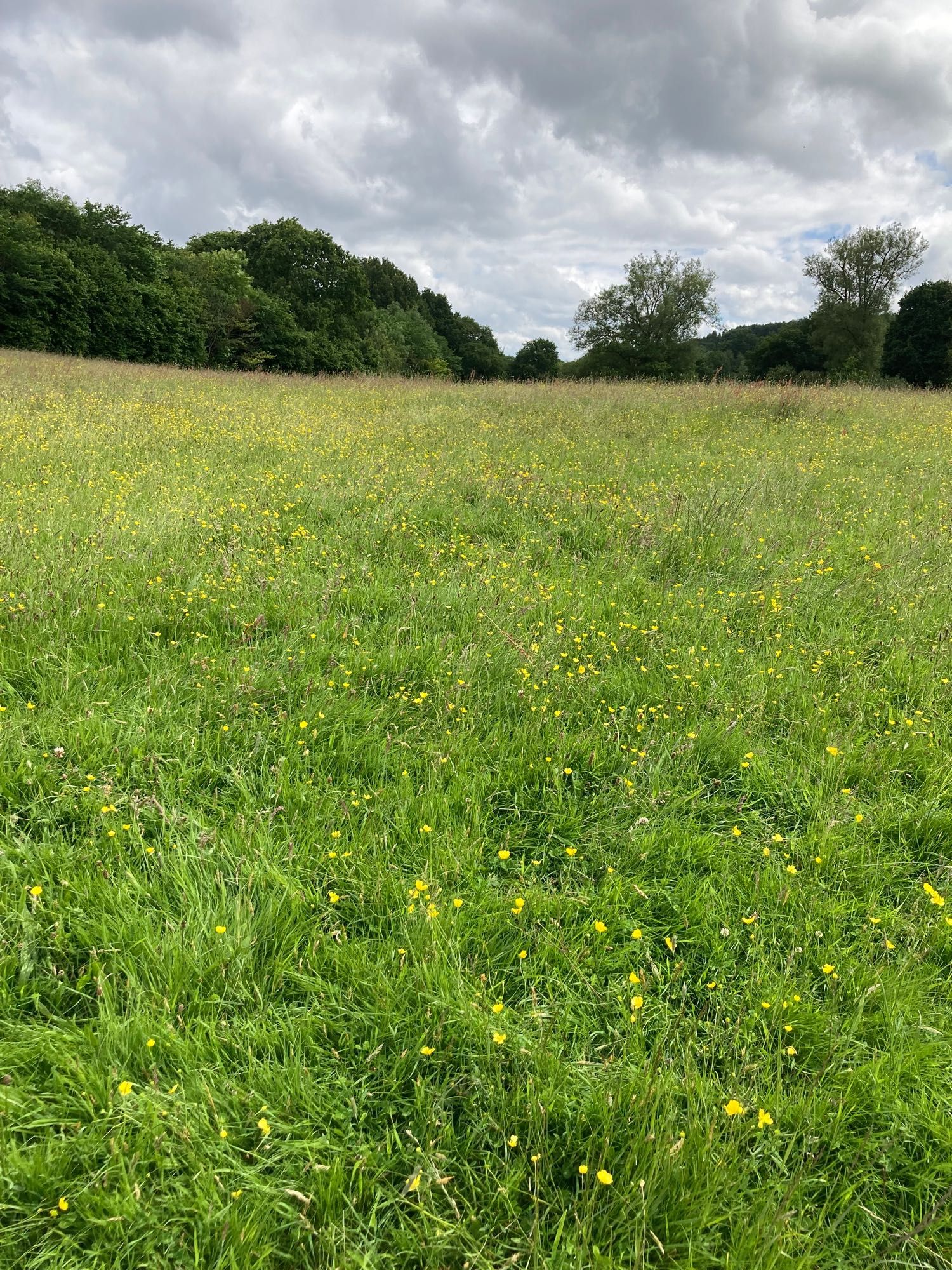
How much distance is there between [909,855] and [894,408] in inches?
548

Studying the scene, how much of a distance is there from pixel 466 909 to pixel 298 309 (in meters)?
51.6

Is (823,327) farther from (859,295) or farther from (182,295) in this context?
(182,295)

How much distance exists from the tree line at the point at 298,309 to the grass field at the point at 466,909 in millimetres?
20908

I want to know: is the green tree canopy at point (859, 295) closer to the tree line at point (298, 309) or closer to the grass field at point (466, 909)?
the tree line at point (298, 309)

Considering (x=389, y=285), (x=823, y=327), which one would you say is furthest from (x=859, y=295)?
(x=389, y=285)

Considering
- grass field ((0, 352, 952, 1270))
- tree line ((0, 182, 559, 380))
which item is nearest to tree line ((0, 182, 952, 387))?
tree line ((0, 182, 559, 380))

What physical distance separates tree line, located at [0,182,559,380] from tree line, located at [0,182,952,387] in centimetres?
8

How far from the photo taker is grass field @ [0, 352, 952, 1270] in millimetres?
1381

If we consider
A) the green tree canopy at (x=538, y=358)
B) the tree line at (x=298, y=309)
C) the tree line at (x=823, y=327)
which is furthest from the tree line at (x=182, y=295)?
the green tree canopy at (x=538, y=358)

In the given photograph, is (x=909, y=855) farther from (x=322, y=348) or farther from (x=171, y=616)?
(x=322, y=348)

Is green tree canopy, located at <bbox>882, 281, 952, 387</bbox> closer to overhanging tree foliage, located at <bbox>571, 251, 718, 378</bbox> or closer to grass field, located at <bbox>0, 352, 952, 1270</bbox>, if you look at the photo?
overhanging tree foliage, located at <bbox>571, 251, 718, 378</bbox>

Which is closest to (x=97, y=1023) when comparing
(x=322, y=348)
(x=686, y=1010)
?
(x=686, y=1010)

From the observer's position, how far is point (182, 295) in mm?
33812

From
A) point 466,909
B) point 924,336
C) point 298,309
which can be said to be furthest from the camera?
point 298,309
